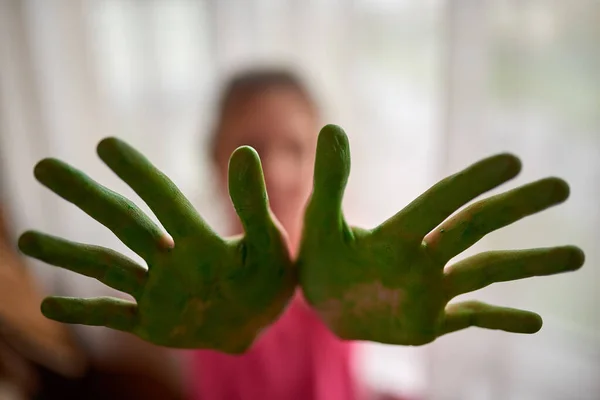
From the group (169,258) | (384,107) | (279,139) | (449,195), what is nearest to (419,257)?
(449,195)

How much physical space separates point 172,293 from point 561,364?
0.69 metres

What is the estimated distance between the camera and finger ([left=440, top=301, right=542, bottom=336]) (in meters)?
0.43

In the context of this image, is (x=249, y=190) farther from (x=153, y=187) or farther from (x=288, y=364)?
(x=288, y=364)

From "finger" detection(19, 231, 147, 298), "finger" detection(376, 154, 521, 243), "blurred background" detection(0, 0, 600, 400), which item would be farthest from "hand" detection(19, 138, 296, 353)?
"blurred background" detection(0, 0, 600, 400)

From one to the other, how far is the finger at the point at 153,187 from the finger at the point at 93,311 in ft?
0.25

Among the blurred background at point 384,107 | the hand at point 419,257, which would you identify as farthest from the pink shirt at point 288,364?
A: the hand at point 419,257

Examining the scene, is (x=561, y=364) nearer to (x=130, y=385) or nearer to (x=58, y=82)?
(x=130, y=385)

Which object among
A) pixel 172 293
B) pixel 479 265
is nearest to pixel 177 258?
pixel 172 293

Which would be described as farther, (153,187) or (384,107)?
(384,107)

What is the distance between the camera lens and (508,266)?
410 millimetres

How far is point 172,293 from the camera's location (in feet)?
1.44

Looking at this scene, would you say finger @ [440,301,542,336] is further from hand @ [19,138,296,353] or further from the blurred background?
the blurred background

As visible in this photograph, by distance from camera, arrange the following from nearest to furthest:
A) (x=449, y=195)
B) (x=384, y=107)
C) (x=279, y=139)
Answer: (x=449, y=195)
(x=279, y=139)
(x=384, y=107)

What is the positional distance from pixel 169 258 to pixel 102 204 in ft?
0.22
